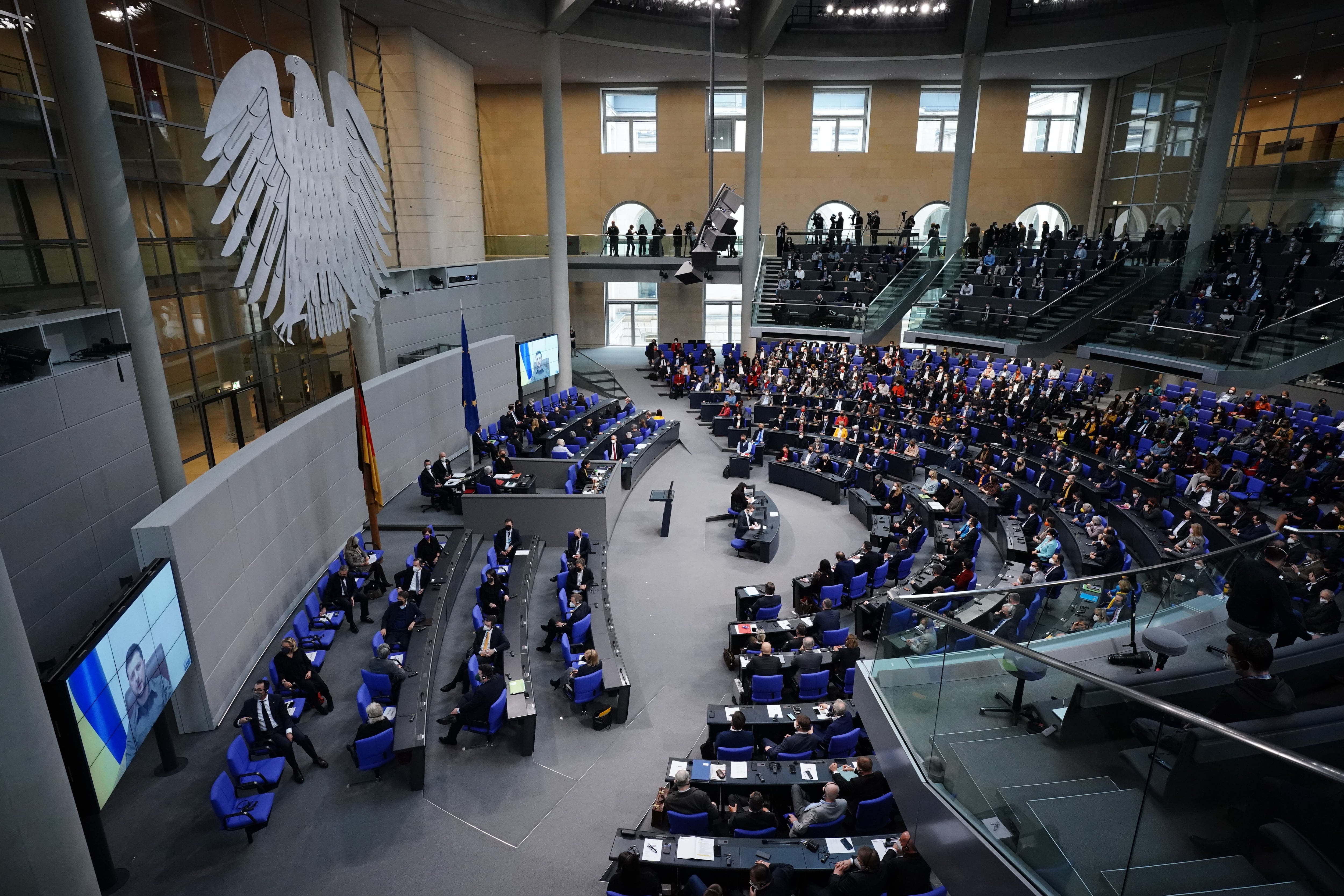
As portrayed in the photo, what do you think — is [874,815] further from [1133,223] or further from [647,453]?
[1133,223]

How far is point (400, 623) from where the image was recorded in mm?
9625

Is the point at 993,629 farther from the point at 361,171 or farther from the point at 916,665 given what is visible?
the point at 361,171

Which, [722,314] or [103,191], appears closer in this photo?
[103,191]

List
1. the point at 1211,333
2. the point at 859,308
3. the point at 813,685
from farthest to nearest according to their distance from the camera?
the point at 859,308
the point at 1211,333
the point at 813,685

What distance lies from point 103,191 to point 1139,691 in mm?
11555

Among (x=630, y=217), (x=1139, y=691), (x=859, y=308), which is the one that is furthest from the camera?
(x=630, y=217)

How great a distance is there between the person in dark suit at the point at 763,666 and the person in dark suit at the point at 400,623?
4.34 m

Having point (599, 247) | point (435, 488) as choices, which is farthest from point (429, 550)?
point (599, 247)

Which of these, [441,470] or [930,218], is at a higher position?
[930,218]

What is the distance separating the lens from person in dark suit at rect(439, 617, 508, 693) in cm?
878

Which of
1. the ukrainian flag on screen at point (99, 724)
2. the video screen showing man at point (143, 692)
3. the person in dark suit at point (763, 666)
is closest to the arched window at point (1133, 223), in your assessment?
the person in dark suit at point (763, 666)

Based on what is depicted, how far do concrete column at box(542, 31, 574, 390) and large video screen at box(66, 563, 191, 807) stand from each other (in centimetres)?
1676

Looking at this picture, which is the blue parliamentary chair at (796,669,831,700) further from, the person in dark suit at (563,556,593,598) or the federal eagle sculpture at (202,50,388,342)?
the federal eagle sculpture at (202,50,388,342)

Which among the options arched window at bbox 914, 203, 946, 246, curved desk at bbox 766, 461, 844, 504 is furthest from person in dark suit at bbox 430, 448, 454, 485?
arched window at bbox 914, 203, 946, 246
